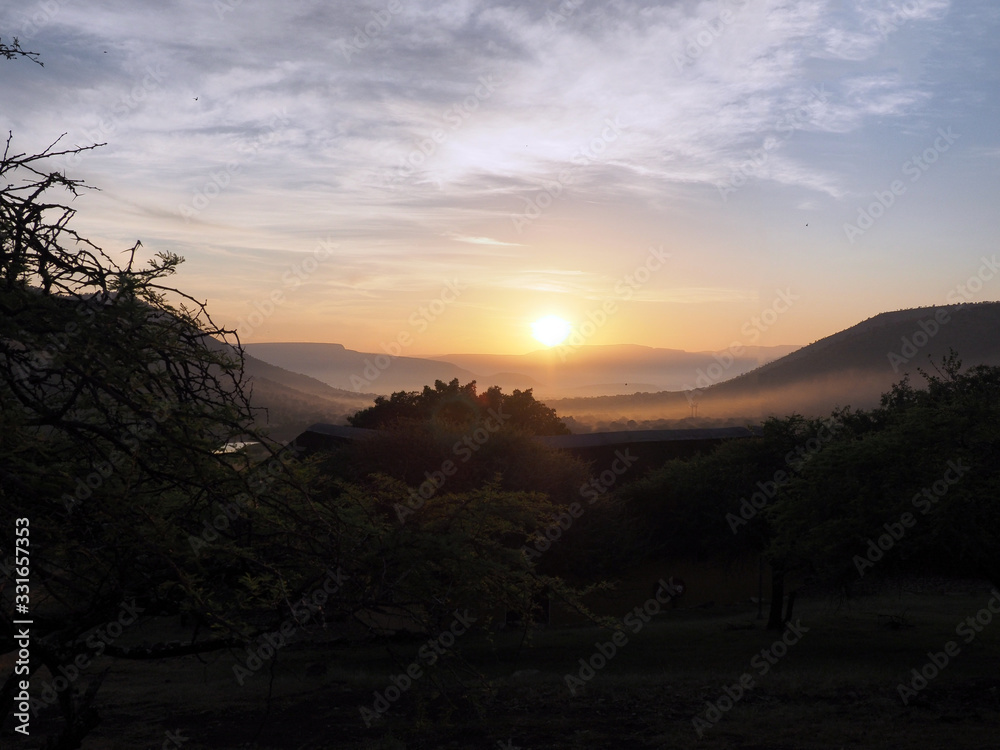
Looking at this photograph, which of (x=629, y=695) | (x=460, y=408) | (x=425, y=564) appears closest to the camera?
(x=425, y=564)

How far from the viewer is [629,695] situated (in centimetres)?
1961

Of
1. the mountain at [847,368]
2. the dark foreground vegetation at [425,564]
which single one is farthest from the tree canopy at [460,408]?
the mountain at [847,368]

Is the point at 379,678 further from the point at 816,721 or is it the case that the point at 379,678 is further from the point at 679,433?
the point at 679,433

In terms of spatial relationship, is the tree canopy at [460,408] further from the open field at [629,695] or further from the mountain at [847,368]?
the mountain at [847,368]

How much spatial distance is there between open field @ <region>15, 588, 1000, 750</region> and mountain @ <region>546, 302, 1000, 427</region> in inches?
3399

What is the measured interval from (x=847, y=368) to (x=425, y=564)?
6565 inches

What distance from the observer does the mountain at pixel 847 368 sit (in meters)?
135

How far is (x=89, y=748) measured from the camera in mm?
17094

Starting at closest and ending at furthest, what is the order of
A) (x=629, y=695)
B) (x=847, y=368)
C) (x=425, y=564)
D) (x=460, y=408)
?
(x=425, y=564) < (x=629, y=695) < (x=460, y=408) < (x=847, y=368)

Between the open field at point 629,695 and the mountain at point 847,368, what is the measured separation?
283 feet

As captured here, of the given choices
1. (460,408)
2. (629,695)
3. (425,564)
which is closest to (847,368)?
(460,408)

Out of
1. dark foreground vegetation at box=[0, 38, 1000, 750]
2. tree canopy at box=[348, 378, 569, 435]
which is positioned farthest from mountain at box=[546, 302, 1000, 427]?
dark foreground vegetation at box=[0, 38, 1000, 750]

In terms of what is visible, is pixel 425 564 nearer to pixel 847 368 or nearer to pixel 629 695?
pixel 629 695

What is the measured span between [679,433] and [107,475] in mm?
39990
